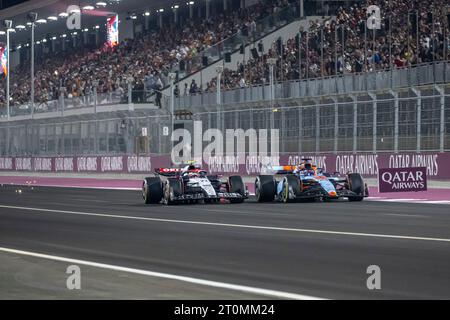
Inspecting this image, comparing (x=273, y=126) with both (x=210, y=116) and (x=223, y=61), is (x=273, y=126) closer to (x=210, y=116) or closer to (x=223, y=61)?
(x=210, y=116)

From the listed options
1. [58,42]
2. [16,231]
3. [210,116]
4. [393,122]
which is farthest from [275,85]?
[58,42]

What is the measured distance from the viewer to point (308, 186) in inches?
918

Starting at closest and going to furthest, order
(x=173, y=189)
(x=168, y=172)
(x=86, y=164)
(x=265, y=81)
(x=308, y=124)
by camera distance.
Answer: (x=173, y=189)
(x=168, y=172)
(x=308, y=124)
(x=265, y=81)
(x=86, y=164)

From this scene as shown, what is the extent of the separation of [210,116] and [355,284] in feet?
96.3

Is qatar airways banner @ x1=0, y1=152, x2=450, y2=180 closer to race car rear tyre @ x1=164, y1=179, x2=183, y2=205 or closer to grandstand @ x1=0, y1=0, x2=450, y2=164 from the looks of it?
grandstand @ x1=0, y1=0, x2=450, y2=164

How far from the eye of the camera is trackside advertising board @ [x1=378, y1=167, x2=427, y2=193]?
27.0m

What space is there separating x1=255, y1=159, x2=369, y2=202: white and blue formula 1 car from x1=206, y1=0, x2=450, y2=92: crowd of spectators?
8.81 metres

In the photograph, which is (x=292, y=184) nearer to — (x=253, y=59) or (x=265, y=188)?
(x=265, y=188)

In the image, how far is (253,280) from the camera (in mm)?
9484

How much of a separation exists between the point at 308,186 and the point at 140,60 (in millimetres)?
36803

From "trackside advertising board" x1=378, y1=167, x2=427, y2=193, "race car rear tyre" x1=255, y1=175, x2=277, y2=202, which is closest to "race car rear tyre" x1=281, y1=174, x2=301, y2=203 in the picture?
"race car rear tyre" x1=255, y1=175, x2=277, y2=202

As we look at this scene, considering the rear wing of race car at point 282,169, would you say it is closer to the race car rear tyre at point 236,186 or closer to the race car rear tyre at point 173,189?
the race car rear tyre at point 236,186

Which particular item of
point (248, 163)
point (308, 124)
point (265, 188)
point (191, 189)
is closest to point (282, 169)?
point (265, 188)

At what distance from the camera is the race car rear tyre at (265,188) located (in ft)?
77.7
